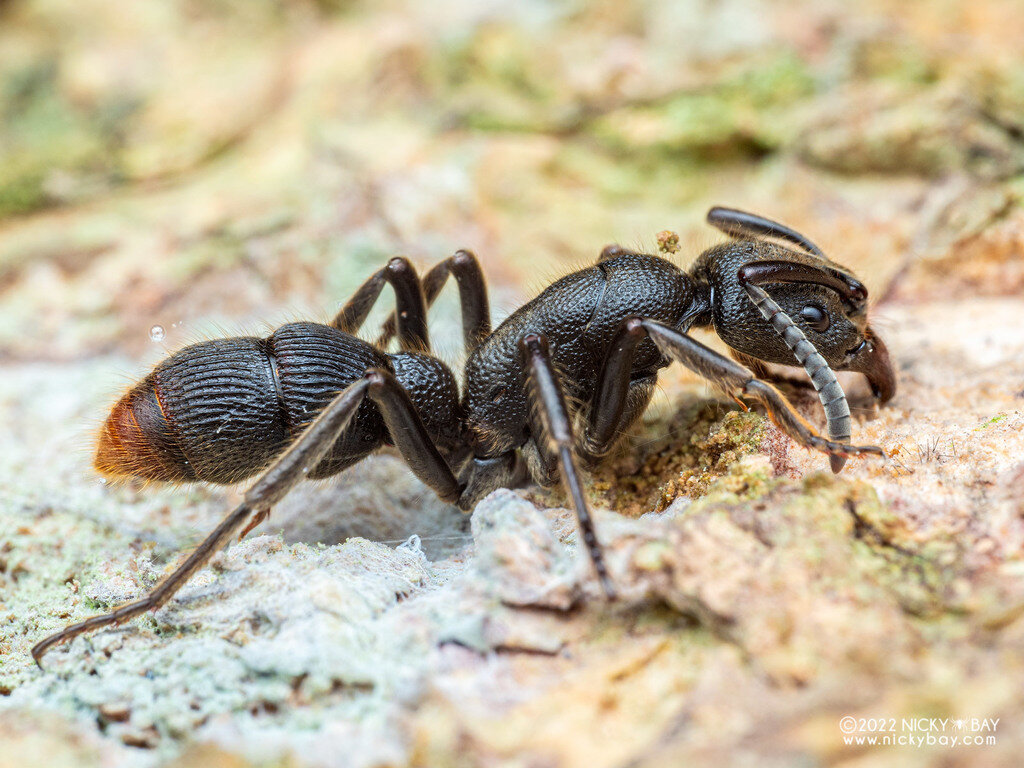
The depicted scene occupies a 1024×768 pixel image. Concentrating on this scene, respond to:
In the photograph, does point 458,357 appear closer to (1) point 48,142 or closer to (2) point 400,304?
(2) point 400,304

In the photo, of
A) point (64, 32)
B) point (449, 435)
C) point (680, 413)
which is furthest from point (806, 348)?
point (64, 32)

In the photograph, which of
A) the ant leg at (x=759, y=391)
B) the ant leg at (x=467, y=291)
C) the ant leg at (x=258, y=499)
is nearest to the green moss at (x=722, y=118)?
the ant leg at (x=467, y=291)

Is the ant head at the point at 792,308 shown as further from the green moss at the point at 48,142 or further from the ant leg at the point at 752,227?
the green moss at the point at 48,142

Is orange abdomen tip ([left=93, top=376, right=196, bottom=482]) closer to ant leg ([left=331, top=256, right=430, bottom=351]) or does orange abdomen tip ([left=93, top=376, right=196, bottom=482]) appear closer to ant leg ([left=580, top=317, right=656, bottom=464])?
ant leg ([left=331, top=256, right=430, bottom=351])

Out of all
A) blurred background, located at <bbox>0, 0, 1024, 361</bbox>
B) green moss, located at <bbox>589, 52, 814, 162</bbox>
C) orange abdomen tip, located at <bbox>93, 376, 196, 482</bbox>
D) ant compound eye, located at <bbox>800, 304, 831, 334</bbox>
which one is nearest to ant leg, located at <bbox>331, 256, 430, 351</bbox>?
blurred background, located at <bbox>0, 0, 1024, 361</bbox>

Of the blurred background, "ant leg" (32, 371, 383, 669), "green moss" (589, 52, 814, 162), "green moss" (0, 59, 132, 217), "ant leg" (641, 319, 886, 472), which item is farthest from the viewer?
"green moss" (0, 59, 132, 217)

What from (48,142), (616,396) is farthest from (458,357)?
(48,142)
